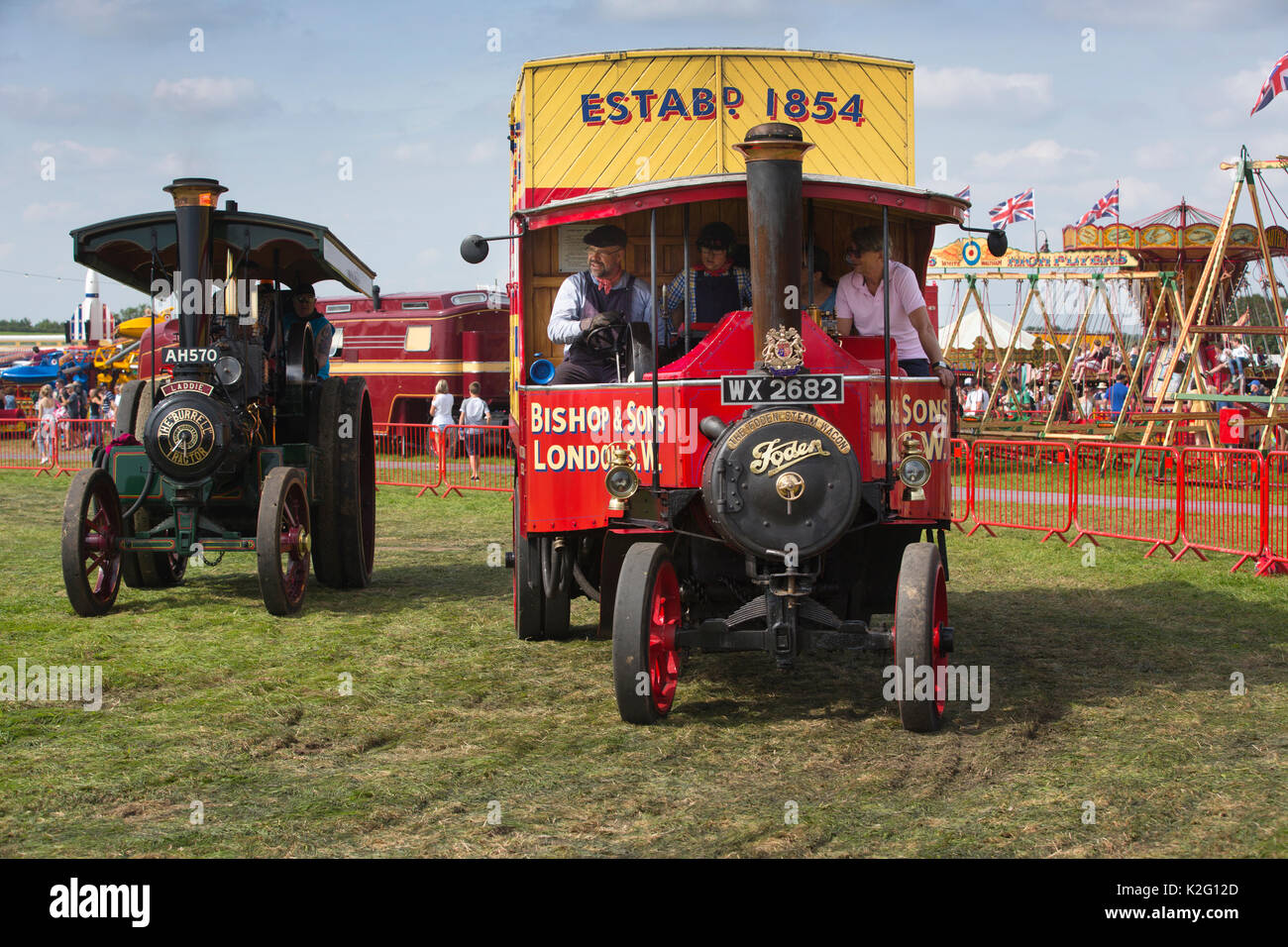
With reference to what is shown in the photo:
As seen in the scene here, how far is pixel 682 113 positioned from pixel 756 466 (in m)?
4.13

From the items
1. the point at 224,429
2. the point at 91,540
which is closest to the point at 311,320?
the point at 224,429

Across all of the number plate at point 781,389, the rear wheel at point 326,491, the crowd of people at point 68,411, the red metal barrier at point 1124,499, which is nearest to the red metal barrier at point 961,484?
the red metal barrier at point 1124,499

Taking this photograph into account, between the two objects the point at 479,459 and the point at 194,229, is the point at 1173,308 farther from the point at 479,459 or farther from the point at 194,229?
the point at 194,229

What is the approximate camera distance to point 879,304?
269 inches

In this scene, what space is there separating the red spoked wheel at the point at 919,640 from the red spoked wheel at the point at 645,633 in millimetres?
1012

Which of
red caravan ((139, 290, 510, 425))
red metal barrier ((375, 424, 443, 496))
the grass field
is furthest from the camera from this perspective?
red caravan ((139, 290, 510, 425))

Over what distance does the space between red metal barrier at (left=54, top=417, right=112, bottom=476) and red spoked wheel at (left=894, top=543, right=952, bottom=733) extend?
1904 cm

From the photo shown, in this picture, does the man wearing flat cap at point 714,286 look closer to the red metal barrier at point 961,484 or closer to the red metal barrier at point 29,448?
the red metal barrier at point 961,484

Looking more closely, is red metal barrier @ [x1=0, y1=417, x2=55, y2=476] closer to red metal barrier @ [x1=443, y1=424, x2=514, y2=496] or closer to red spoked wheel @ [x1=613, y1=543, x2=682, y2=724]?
red metal barrier @ [x1=443, y1=424, x2=514, y2=496]

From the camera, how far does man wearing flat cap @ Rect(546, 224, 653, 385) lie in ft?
22.4

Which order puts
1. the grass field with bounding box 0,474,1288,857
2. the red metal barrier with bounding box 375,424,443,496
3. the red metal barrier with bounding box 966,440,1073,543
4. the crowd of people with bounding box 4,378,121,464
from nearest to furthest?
the grass field with bounding box 0,474,1288,857 < the red metal barrier with bounding box 966,440,1073,543 < the red metal barrier with bounding box 375,424,443,496 < the crowd of people with bounding box 4,378,121,464

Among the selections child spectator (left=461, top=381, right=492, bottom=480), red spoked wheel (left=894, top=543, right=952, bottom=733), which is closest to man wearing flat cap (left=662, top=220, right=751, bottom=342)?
red spoked wheel (left=894, top=543, right=952, bottom=733)

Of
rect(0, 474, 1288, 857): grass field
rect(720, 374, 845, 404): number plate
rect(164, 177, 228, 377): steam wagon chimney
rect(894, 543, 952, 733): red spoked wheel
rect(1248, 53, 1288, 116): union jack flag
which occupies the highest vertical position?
rect(1248, 53, 1288, 116): union jack flag
